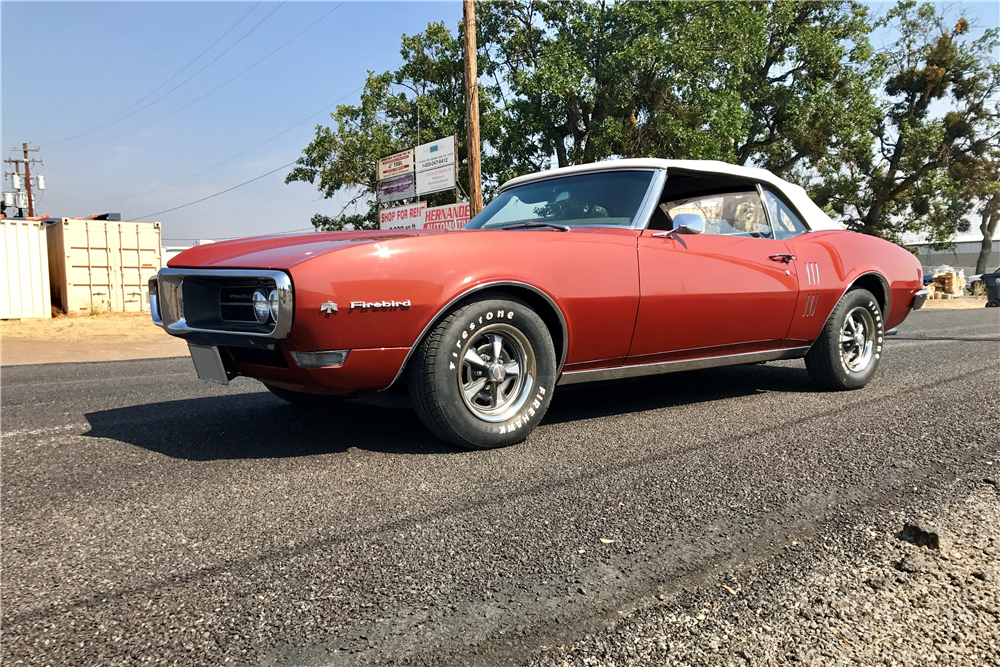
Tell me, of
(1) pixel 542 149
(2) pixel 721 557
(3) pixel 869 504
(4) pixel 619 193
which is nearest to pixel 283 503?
(2) pixel 721 557

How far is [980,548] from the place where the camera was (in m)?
2.13

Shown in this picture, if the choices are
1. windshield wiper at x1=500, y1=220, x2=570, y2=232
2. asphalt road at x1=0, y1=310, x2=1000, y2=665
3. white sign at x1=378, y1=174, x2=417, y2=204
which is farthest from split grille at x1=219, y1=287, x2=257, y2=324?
white sign at x1=378, y1=174, x2=417, y2=204

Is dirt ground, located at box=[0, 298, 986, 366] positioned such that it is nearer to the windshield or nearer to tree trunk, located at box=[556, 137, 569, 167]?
the windshield

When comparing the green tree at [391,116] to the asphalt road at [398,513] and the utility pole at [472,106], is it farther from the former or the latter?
the asphalt road at [398,513]

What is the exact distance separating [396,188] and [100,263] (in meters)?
8.62

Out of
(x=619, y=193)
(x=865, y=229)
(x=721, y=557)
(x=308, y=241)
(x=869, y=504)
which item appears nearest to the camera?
(x=721, y=557)

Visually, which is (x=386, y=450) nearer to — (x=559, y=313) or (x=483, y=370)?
(x=483, y=370)

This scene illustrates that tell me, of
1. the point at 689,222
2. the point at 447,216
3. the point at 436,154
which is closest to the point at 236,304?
the point at 689,222

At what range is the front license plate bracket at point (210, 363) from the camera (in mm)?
3197

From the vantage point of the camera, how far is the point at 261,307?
2.96 meters

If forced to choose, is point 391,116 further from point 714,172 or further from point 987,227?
point 987,227

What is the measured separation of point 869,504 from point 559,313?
152cm

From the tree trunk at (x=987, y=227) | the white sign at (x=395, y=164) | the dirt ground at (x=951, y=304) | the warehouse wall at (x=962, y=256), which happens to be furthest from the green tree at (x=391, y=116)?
the warehouse wall at (x=962, y=256)

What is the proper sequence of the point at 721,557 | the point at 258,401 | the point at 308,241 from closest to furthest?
the point at 721,557
the point at 308,241
the point at 258,401
